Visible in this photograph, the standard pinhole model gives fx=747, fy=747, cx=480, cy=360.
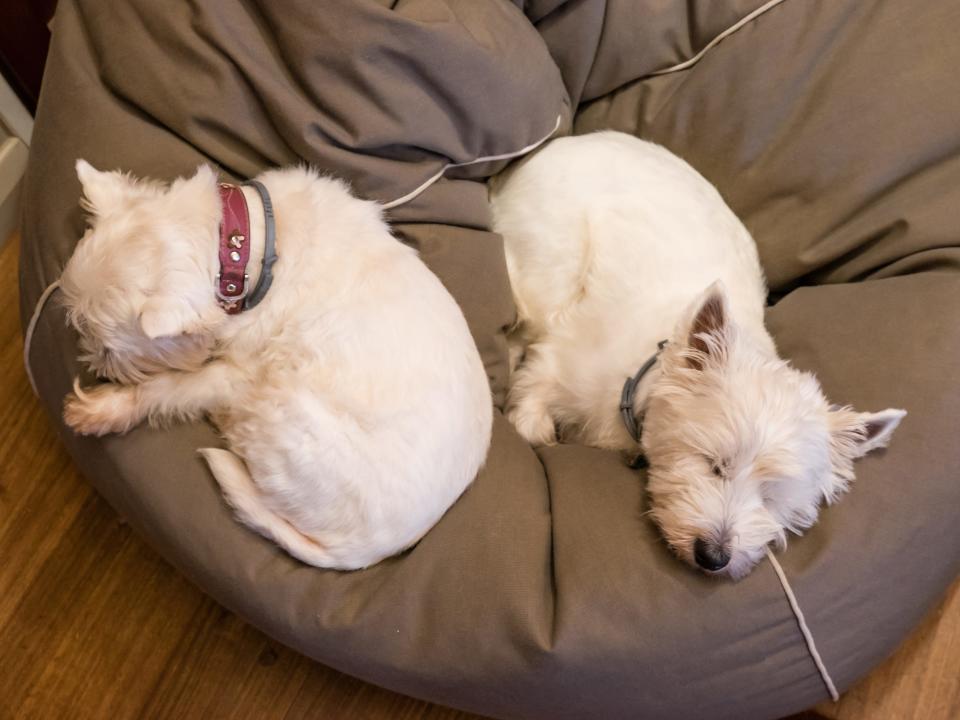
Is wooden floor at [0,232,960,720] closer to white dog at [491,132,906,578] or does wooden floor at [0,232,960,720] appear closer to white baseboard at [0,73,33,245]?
white dog at [491,132,906,578]

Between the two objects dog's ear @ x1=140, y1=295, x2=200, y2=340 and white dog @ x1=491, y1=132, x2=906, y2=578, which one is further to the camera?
white dog @ x1=491, y1=132, x2=906, y2=578

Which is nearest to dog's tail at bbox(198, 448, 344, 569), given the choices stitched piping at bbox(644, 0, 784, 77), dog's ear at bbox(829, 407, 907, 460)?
dog's ear at bbox(829, 407, 907, 460)

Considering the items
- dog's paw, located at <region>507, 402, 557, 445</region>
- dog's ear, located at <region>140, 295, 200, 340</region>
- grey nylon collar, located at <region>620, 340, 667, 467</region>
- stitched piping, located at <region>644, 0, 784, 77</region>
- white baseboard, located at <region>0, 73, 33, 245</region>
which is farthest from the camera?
white baseboard, located at <region>0, 73, 33, 245</region>

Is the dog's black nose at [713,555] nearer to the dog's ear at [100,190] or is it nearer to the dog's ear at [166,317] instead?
the dog's ear at [166,317]

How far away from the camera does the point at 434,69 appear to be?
1560 millimetres

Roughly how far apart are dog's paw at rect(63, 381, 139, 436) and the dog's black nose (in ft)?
3.52

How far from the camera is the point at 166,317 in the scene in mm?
1204

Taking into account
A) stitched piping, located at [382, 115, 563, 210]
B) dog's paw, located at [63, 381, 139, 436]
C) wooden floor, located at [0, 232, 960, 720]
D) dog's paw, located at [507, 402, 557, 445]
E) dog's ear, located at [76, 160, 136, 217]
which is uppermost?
dog's ear, located at [76, 160, 136, 217]

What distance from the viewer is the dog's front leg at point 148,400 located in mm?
1377

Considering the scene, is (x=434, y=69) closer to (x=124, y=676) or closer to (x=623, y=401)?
(x=623, y=401)

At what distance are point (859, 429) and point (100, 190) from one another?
1.44 metres

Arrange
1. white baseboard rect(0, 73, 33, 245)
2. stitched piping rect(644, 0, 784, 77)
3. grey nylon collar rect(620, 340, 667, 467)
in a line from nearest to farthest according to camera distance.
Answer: grey nylon collar rect(620, 340, 667, 467), stitched piping rect(644, 0, 784, 77), white baseboard rect(0, 73, 33, 245)

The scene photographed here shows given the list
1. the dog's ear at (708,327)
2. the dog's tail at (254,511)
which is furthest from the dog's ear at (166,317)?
the dog's ear at (708,327)

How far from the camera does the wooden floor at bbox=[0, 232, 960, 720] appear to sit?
171 cm
